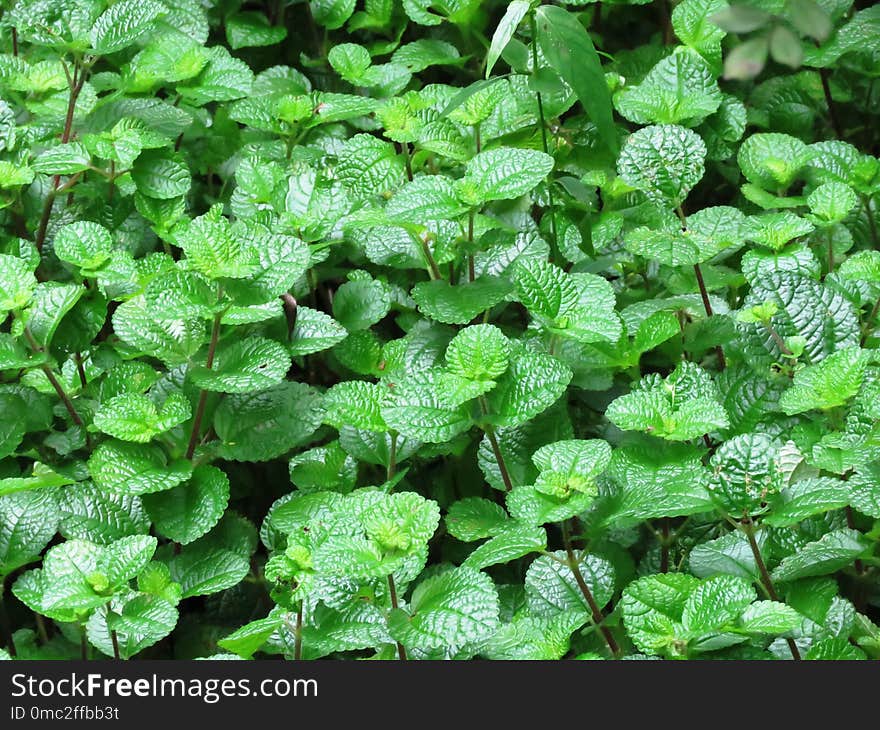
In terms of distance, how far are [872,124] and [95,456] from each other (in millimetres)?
1498

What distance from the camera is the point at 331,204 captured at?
159 centimetres

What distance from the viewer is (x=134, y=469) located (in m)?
1.35

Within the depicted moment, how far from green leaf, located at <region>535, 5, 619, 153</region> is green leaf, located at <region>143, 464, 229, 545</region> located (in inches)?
27.2

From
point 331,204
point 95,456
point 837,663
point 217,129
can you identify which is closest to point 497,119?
point 331,204

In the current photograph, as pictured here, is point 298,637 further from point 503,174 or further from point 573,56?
point 573,56

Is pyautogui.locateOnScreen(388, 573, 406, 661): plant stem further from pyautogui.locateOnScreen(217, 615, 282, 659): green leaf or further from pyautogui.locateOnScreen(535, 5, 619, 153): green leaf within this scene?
pyautogui.locateOnScreen(535, 5, 619, 153): green leaf

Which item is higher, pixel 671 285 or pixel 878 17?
pixel 878 17

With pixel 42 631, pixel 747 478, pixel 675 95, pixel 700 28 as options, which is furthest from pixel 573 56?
pixel 42 631

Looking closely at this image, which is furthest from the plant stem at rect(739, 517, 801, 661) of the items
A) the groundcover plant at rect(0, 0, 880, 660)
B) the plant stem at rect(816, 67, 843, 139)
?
the plant stem at rect(816, 67, 843, 139)

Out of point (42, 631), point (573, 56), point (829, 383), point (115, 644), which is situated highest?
point (573, 56)

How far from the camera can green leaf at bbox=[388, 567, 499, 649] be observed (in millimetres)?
1093

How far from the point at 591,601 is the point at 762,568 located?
7.6 inches

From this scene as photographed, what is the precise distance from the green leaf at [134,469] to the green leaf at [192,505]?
32 millimetres

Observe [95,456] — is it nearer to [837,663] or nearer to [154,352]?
[154,352]
